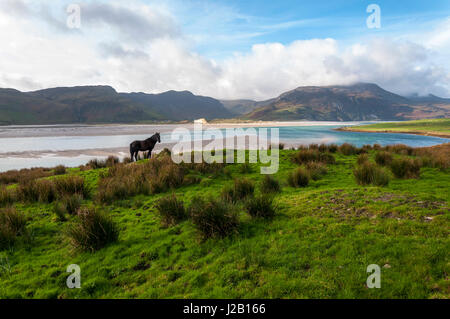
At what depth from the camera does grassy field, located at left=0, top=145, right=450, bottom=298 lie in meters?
3.59

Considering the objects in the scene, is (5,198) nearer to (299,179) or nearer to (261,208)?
(261,208)

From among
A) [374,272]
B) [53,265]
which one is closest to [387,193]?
Result: [374,272]

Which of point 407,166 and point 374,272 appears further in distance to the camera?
point 407,166

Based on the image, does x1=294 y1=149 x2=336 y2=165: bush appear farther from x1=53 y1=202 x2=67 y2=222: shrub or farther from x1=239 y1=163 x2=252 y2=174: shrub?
x1=53 y1=202 x2=67 y2=222: shrub

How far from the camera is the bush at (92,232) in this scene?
557 cm

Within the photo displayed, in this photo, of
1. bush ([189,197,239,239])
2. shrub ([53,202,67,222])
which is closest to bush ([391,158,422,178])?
bush ([189,197,239,239])

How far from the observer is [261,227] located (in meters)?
5.78

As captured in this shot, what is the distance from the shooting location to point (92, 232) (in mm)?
5695

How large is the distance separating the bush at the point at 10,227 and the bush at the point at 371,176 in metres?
12.2

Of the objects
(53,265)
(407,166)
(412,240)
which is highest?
(407,166)

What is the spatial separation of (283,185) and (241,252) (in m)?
6.21

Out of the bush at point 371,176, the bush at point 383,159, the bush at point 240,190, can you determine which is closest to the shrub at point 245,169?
the bush at point 240,190

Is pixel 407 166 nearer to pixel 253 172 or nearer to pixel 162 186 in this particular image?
pixel 253 172

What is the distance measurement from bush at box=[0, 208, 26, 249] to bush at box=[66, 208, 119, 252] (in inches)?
62.6
